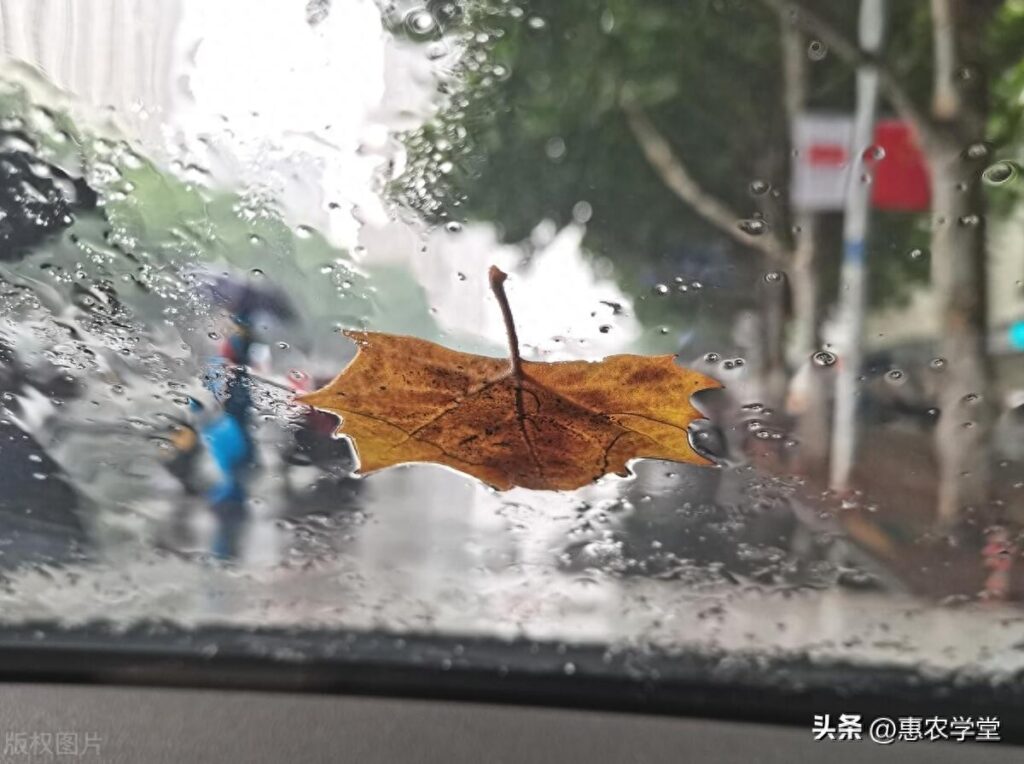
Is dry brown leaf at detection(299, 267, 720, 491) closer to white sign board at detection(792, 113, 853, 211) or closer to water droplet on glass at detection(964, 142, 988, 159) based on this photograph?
white sign board at detection(792, 113, 853, 211)

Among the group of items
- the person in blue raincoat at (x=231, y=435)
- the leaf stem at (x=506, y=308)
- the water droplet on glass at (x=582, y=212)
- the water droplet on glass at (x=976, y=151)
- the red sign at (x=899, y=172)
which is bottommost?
the person in blue raincoat at (x=231, y=435)

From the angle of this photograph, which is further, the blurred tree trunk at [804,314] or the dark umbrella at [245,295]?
the dark umbrella at [245,295]

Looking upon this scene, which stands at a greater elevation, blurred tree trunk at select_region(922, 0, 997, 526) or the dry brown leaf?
blurred tree trunk at select_region(922, 0, 997, 526)

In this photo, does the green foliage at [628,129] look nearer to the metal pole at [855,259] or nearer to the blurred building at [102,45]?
the metal pole at [855,259]

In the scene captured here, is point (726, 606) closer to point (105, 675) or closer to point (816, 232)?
point (816, 232)

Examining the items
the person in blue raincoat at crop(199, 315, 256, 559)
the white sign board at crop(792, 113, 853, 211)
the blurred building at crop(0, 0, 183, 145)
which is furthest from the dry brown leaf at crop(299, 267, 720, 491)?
the blurred building at crop(0, 0, 183, 145)

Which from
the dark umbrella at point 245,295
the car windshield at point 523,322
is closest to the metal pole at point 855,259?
the car windshield at point 523,322

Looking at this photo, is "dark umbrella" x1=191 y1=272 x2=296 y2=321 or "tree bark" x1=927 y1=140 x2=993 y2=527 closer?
"tree bark" x1=927 y1=140 x2=993 y2=527

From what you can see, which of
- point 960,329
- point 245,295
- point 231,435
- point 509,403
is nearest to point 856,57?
point 960,329
